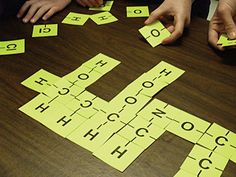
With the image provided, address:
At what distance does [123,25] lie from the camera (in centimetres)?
108

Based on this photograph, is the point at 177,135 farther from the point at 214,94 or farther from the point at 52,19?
the point at 52,19

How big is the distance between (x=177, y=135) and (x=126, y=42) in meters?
0.38

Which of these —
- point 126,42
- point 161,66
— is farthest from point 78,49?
point 161,66

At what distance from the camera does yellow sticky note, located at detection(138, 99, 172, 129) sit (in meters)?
0.75

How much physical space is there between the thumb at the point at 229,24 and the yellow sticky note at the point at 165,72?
0.20 meters

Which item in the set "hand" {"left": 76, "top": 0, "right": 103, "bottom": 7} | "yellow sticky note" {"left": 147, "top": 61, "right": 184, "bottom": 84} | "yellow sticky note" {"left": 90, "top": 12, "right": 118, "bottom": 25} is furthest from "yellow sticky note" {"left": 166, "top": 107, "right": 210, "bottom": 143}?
"hand" {"left": 76, "top": 0, "right": 103, "bottom": 7}

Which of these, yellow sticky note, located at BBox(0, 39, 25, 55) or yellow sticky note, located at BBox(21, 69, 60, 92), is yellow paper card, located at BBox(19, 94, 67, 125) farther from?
yellow sticky note, located at BBox(0, 39, 25, 55)

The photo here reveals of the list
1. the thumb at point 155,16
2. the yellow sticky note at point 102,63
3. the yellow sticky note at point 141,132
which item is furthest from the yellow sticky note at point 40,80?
the thumb at point 155,16

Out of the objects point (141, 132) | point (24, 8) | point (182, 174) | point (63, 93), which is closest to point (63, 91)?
point (63, 93)

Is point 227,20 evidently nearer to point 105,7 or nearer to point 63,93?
point 105,7

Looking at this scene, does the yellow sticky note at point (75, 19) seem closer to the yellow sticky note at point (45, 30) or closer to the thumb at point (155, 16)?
the yellow sticky note at point (45, 30)

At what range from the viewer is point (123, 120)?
0.76 m

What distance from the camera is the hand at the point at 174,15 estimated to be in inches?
40.4

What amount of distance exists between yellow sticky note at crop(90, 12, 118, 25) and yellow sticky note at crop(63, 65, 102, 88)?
9.6 inches
